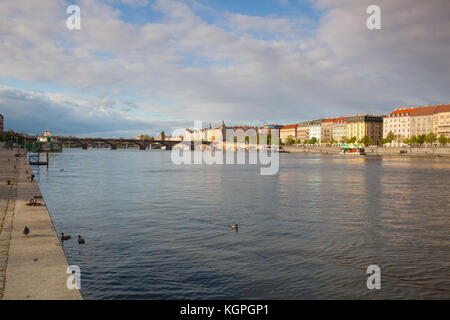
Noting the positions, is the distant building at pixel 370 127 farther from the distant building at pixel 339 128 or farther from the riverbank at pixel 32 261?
the riverbank at pixel 32 261

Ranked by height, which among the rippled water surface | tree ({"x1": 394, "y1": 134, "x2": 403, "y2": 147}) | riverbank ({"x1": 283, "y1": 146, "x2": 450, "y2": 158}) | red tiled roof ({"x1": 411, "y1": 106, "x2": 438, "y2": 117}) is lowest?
the rippled water surface

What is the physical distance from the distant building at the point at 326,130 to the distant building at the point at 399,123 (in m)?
37.1

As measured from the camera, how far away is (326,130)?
633 feet

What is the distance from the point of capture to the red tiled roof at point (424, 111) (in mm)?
134750

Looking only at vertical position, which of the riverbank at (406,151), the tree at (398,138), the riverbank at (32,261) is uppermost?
the tree at (398,138)

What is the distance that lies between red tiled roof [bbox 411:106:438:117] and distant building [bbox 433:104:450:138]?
1732mm

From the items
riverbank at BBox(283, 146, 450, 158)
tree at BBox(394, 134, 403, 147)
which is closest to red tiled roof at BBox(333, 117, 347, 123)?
riverbank at BBox(283, 146, 450, 158)

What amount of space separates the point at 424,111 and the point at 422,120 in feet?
10.4

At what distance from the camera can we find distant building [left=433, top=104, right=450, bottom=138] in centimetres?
12669

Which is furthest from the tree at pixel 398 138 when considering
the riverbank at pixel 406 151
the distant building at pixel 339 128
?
the distant building at pixel 339 128

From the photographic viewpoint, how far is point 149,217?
1585 centimetres

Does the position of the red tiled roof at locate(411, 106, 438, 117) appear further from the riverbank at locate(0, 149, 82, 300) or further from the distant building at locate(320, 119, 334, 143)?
the riverbank at locate(0, 149, 82, 300)

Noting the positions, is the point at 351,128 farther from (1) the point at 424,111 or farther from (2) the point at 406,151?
(2) the point at 406,151
